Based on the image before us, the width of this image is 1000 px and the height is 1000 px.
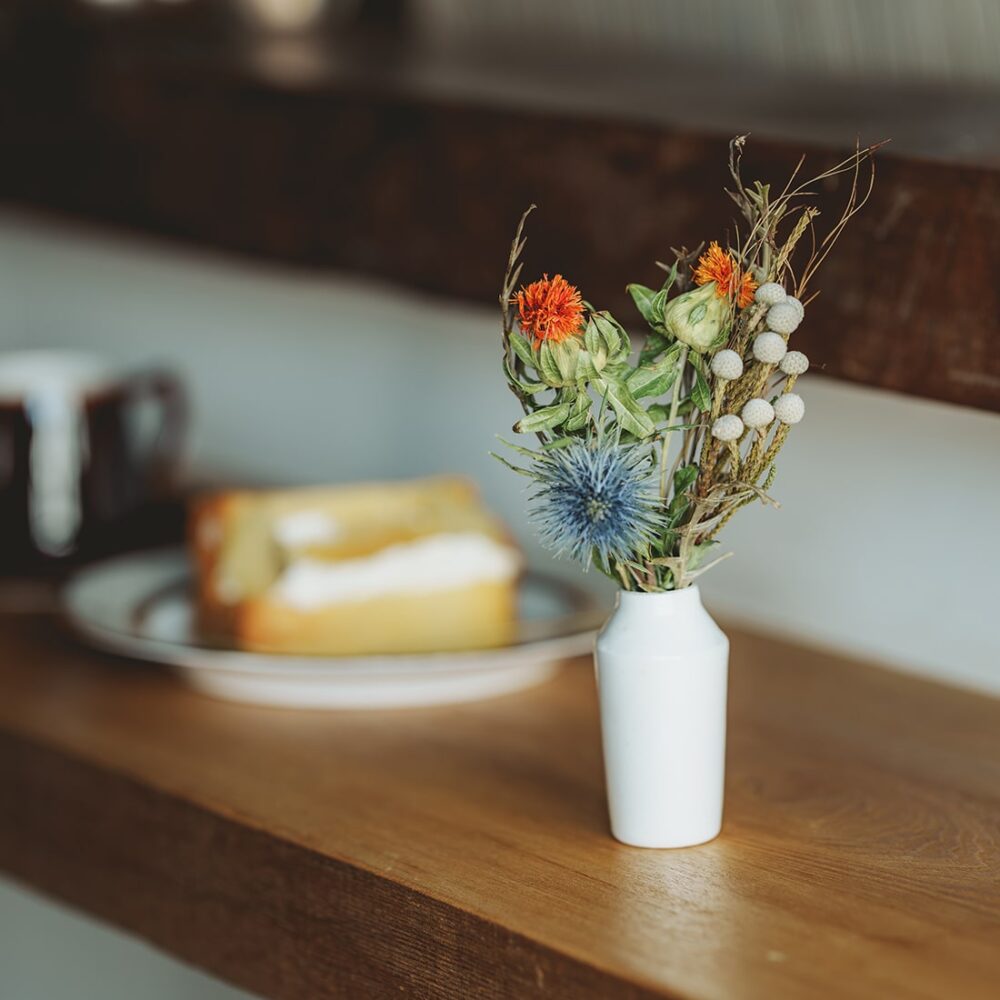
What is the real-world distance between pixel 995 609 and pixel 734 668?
155 mm

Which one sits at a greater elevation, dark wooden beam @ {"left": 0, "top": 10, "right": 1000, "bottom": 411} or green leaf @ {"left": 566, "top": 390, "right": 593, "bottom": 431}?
dark wooden beam @ {"left": 0, "top": 10, "right": 1000, "bottom": 411}

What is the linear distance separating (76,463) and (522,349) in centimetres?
61

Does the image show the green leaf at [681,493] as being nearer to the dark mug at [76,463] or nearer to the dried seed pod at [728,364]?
the dried seed pod at [728,364]

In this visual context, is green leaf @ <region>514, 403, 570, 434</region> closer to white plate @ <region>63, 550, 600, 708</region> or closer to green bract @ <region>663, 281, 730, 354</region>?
green bract @ <region>663, 281, 730, 354</region>

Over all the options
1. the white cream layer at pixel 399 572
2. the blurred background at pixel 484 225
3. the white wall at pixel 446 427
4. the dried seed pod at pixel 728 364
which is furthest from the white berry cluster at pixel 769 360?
the white cream layer at pixel 399 572

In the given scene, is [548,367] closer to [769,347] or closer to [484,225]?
[769,347]

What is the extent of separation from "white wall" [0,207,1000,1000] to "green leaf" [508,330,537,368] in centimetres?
35

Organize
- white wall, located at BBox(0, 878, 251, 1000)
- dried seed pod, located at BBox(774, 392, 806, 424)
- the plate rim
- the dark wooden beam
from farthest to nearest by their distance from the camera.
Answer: white wall, located at BBox(0, 878, 251, 1000)
the plate rim
the dark wooden beam
dried seed pod, located at BBox(774, 392, 806, 424)

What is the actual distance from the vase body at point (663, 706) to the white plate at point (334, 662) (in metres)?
0.21

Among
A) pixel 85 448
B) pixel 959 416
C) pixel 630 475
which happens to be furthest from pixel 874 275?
pixel 85 448

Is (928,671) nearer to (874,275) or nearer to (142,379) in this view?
(874,275)

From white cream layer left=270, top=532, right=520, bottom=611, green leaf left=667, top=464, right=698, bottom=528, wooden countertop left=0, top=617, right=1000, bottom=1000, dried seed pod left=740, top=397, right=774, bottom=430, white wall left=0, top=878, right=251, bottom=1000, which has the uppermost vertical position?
dried seed pod left=740, top=397, right=774, bottom=430

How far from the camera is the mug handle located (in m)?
1.20

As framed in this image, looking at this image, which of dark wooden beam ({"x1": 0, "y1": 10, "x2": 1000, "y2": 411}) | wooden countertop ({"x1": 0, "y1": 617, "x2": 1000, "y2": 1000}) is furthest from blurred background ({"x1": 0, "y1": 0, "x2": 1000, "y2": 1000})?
wooden countertop ({"x1": 0, "y1": 617, "x2": 1000, "y2": 1000})
